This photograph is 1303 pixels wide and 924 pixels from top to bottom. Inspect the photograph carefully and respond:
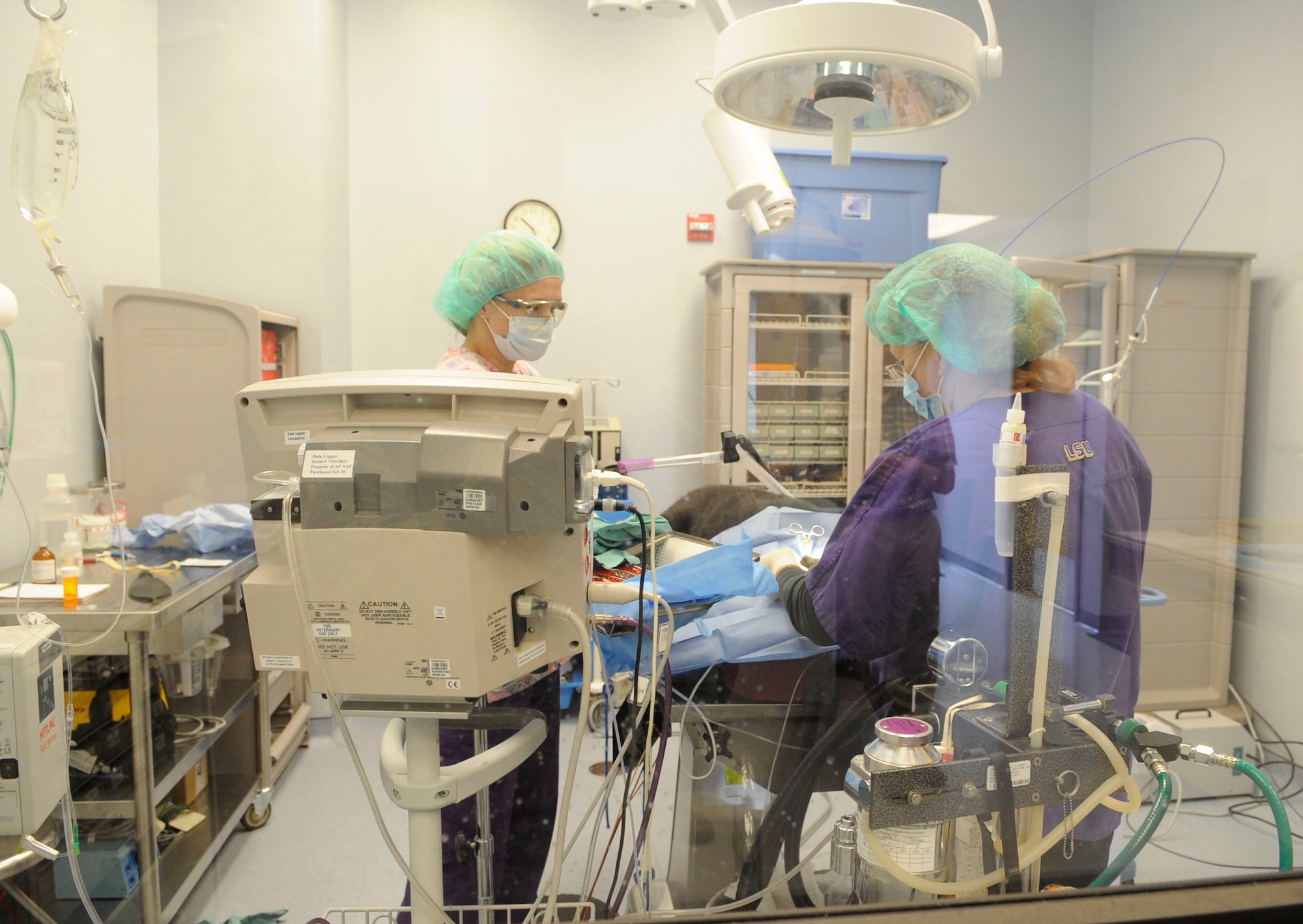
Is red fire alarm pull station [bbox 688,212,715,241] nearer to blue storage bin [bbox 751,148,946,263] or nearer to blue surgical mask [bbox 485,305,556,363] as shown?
blue storage bin [bbox 751,148,946,263]

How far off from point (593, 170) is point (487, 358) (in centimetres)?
69

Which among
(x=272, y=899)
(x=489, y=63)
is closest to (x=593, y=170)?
(x=489, y=63)

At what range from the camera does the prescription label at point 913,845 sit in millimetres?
1049

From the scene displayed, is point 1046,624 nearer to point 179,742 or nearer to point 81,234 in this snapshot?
point 179,742

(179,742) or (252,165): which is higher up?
(252,165)

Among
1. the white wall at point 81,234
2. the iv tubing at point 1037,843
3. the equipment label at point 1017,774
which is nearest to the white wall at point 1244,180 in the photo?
the iv tubing at point 1037,843

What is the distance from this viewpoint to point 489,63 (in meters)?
1.89

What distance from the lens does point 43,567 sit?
170 centimetres

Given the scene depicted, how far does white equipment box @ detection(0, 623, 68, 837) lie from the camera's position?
3.56 ft

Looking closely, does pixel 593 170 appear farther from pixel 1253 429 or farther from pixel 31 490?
pixel 1253 429

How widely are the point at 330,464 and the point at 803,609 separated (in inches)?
32.8

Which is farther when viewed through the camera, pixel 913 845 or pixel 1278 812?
pixel 1278 812

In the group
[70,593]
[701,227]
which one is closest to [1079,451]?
[701,227]

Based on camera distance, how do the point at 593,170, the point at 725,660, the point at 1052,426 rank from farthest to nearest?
the point at 593,170
the point at 725,660
the point at 1052,426
